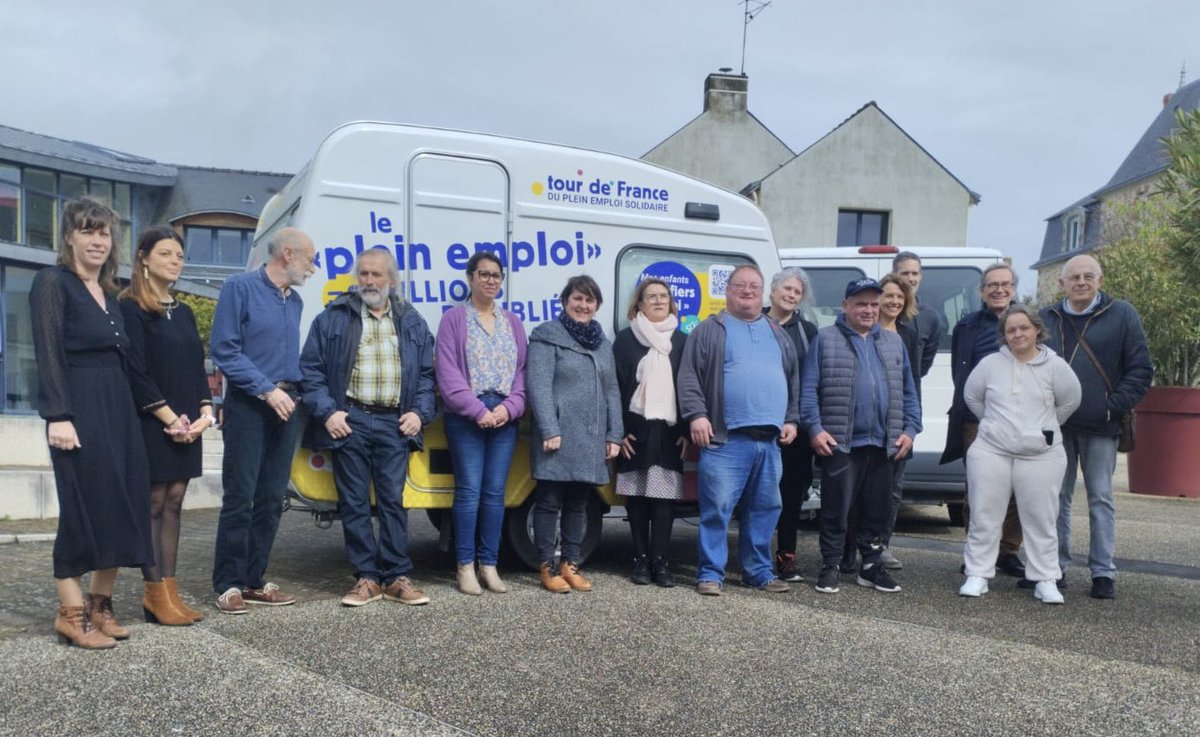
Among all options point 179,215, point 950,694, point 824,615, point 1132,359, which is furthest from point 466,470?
point 179,215

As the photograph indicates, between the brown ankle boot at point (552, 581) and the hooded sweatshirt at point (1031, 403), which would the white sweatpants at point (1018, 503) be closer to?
the hooded sweatshirt at point (1031, 403)

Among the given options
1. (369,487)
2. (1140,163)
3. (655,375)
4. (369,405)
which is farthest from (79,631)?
(1140,163)

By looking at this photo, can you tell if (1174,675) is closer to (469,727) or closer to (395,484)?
(469,727)

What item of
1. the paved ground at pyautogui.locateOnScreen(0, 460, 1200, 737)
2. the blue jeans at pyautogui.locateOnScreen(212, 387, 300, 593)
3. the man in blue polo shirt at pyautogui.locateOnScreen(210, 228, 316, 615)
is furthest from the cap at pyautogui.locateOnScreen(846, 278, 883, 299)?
the blue jeans at pyautogui.locateOnScreen(212, 387, 300, 593)

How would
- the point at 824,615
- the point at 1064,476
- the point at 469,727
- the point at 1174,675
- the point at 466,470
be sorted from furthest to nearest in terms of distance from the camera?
the point at 1064,476, the point at 466,470, the point at 824,615, the point at 1174,675, the point at 469,727

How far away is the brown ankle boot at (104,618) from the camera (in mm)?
4258

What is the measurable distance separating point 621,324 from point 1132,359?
304cm

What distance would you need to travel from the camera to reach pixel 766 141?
93.2 ft

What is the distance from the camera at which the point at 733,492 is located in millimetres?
5770

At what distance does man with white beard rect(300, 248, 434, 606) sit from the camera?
16.9 ft

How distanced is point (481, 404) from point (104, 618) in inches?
81.7

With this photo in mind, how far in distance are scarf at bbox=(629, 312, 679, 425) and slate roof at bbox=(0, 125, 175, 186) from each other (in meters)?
23.8

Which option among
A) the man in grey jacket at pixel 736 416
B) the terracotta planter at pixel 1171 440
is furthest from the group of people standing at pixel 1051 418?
the terracotta planter at pixel 1171 440

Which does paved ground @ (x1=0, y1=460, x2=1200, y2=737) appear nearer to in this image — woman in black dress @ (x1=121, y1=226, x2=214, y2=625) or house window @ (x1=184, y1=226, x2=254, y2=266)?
woman in black dress @ (x1=121, y1=226, x2=214, y2=625)
